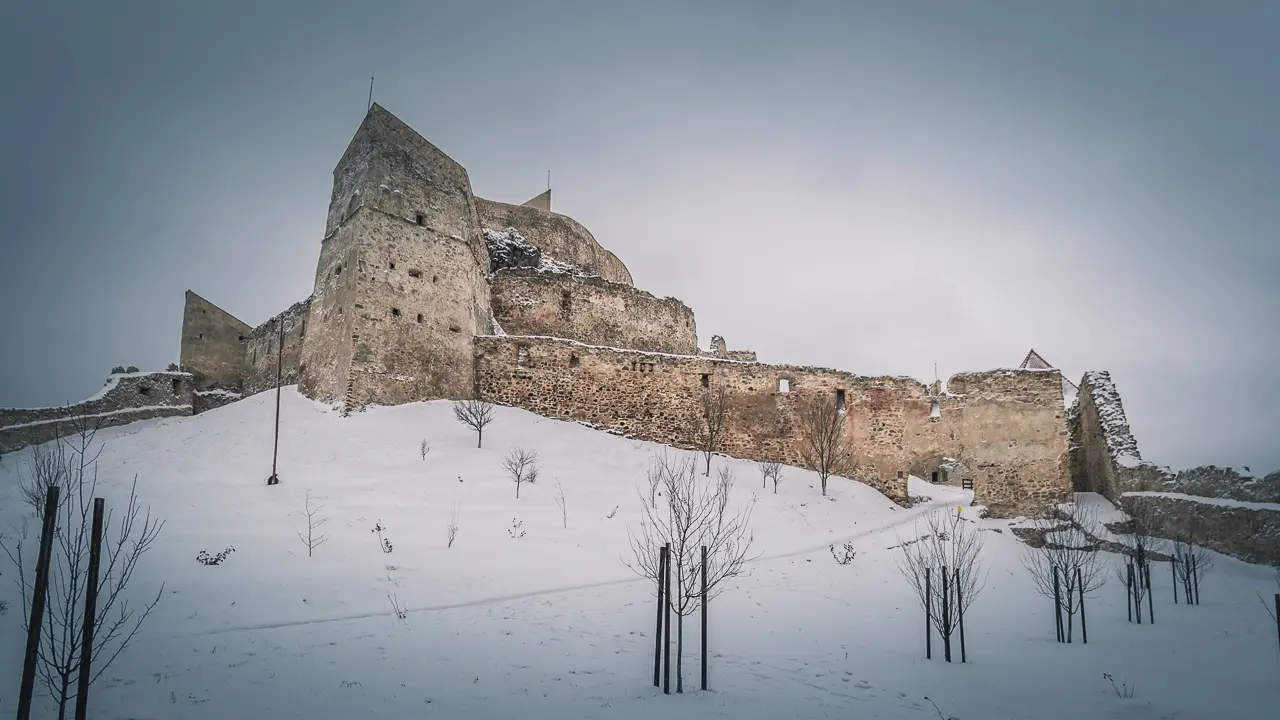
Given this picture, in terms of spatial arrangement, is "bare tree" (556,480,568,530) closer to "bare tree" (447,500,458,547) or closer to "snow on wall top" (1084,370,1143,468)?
"bare tree" (447,500,458,547)

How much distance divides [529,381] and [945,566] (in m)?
14.2

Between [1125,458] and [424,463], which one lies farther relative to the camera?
[1125,458]

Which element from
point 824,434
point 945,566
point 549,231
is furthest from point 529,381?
point 945,566

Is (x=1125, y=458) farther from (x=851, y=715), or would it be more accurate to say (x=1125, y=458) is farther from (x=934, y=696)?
(x=851, y=715)

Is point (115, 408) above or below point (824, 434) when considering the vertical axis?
above

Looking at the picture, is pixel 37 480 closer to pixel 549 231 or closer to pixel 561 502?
pixel 561 502

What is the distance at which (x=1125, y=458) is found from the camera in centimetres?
1870

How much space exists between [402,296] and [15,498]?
9.96m

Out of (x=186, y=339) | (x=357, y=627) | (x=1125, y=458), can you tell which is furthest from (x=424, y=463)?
A: (x=1125, y=458)

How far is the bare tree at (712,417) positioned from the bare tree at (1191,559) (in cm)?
1235

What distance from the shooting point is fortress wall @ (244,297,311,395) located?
2245cm

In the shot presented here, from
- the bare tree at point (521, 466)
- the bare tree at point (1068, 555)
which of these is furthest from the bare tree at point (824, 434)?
the bare tree at point (521, 466)

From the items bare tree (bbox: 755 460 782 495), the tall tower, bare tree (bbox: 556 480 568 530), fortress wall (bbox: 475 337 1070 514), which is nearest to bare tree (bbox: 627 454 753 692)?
bare tree (bbox: 755 460 782 495)

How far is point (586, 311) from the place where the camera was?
95.7 feet
